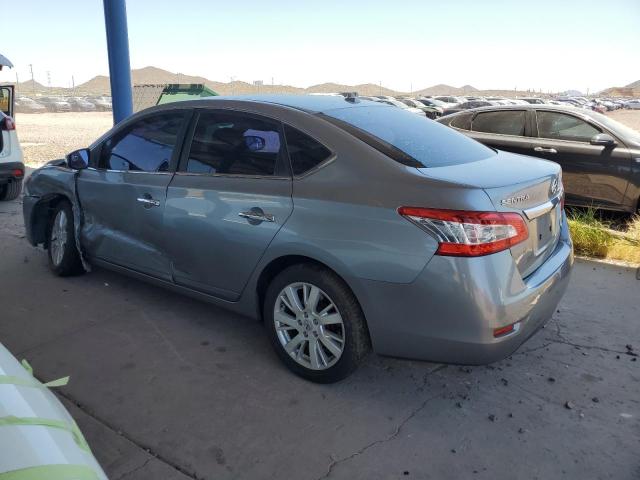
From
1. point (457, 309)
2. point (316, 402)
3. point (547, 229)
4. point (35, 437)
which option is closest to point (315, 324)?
point (316, 402)

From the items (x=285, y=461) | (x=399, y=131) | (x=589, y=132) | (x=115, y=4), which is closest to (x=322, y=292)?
(x=285, y=461)

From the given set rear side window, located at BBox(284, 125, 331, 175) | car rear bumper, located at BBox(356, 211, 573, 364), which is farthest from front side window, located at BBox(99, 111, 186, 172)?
car rear bumper, located at BBox(356, 211, 573, 364)

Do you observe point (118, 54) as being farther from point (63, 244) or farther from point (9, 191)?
point (63, 244)

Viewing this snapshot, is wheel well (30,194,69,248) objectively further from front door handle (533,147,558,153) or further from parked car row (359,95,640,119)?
parked car row (359,95,640,119)

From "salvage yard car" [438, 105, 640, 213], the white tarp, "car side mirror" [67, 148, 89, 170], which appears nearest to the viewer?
the white tarp

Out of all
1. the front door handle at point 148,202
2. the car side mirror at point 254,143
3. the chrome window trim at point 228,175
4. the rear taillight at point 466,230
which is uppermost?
the car side mirror at point 254,143

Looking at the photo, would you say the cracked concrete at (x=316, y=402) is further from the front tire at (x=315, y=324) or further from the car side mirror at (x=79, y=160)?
the car side mirror at (x=79, y=160)

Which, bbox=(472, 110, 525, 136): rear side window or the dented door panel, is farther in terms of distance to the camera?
bbox=(472, 110, 525, 136): rear side window

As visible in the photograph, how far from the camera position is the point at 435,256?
8.87 feet

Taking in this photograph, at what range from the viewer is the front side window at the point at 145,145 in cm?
402

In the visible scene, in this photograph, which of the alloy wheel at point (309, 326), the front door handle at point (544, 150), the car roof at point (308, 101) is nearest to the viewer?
the alloy wheel at point (309, 326)

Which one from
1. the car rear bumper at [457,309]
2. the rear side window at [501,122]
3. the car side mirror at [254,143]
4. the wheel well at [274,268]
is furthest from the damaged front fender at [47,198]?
the rear side window at [501,122]

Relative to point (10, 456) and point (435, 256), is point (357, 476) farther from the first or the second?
point (10, 456)

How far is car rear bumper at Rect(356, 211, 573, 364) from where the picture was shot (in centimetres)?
269
